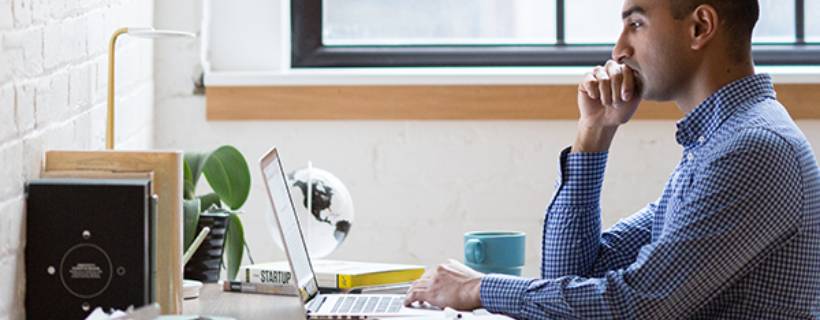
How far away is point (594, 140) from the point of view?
2.28 meters

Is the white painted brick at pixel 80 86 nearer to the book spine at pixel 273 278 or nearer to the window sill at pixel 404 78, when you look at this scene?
the book spine at pixel 273 278

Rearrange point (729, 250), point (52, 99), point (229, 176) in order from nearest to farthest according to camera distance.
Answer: point (729, 250) < point (52, 99) < point (229, 176)

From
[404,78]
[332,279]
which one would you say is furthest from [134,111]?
[332,279]

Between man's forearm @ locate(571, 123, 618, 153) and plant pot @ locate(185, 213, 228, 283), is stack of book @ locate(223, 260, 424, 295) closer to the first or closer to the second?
→ plant pot @ locate(185, 213, 228, 283)

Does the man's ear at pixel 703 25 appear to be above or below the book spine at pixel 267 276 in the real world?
above

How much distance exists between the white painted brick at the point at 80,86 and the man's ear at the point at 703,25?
3.15 feet

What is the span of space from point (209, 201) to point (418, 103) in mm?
694

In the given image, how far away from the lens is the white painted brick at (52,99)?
5.96 feet

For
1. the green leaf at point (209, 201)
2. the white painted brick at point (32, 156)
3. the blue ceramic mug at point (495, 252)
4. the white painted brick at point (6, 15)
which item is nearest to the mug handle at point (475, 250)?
the blue ceramic mug at point (495, 252)

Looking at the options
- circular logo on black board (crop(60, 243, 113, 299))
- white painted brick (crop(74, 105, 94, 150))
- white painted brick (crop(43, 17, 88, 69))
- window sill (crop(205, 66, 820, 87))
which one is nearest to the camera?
circular logo on black board (crop(60, 243, 113, 299))

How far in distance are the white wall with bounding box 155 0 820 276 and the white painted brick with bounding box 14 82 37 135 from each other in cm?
120

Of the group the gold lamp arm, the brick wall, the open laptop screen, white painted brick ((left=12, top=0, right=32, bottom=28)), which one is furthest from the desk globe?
white painted brick ((left=12, top=0, right=32, bottom=28))

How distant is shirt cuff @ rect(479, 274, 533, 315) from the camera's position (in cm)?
195

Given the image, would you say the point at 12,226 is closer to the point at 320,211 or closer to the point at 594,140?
the point at 320,211
